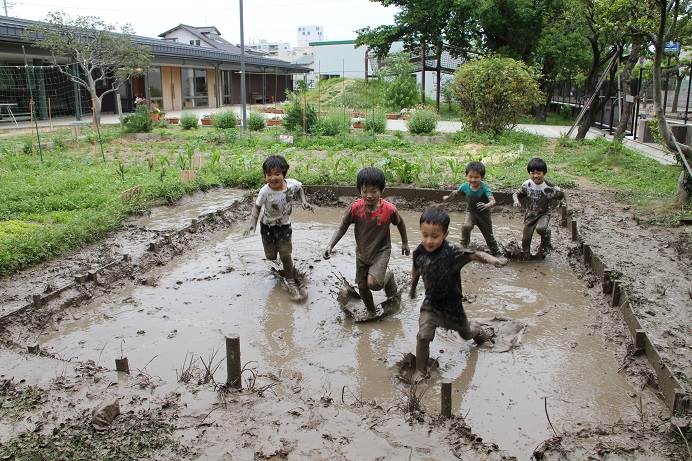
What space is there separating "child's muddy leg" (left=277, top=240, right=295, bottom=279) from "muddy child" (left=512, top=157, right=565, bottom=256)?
121 inches

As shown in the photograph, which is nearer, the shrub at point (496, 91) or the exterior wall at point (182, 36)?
the shrub at point (496, 91)

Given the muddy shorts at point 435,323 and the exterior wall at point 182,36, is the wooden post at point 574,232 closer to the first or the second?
the muddy shorts at point 435,323

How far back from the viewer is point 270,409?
13.1 ft

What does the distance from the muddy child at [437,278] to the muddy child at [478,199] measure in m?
2.74

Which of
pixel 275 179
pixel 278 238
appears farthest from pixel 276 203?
pixel 278 238

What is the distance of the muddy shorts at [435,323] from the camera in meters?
4.88

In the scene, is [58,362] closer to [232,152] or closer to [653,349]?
[653,349]

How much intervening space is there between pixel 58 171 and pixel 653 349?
13.2m

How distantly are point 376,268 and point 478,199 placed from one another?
2564 mm

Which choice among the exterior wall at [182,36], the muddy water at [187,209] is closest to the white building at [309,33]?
the exterior wall at [182,36]

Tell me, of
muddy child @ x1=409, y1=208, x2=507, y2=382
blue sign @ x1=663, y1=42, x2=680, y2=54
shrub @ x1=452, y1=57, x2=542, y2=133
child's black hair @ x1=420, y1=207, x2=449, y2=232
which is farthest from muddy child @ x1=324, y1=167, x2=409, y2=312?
blue sign @ x1=663, y1=42, x2=680, y2=54

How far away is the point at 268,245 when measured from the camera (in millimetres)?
7219

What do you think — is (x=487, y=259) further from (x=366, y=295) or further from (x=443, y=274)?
(x=366, y=295)

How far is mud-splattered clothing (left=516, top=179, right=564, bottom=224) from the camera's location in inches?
308
